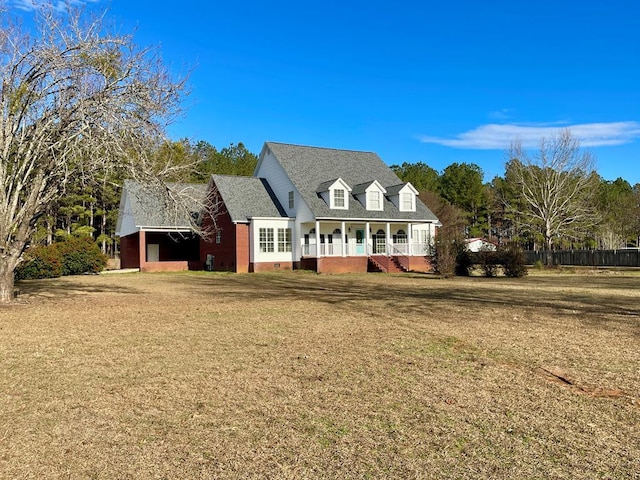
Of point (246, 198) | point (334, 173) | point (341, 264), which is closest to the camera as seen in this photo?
point (341, 264)

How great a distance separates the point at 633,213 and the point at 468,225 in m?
18.1

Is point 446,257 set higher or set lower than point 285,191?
lower

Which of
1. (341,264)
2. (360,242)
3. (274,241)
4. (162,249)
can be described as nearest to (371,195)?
(360,242)

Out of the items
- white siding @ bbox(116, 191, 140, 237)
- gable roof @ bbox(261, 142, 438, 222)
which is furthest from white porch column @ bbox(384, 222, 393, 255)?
white siding @ bbox(116, 191, 140, 237)

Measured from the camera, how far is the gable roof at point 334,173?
31163 mm

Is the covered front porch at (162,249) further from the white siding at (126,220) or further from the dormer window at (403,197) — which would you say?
the dormer window at (403,197)

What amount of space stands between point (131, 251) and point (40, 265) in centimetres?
1257

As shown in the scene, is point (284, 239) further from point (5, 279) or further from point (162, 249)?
point (5, 279)

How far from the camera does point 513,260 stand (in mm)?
23719

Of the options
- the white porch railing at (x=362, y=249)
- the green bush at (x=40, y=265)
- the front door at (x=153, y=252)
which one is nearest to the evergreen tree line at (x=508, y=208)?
the white porch railing at (x=362, y=249)

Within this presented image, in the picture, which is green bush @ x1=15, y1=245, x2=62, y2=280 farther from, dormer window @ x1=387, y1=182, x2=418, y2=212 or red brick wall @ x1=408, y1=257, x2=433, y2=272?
dormer window @ x1=387, y1=182, x2=418, y2=212

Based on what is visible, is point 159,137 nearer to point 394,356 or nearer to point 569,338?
point 394,356

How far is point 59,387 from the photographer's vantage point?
17.9ft

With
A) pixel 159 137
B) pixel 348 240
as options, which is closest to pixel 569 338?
pixel 159 137
